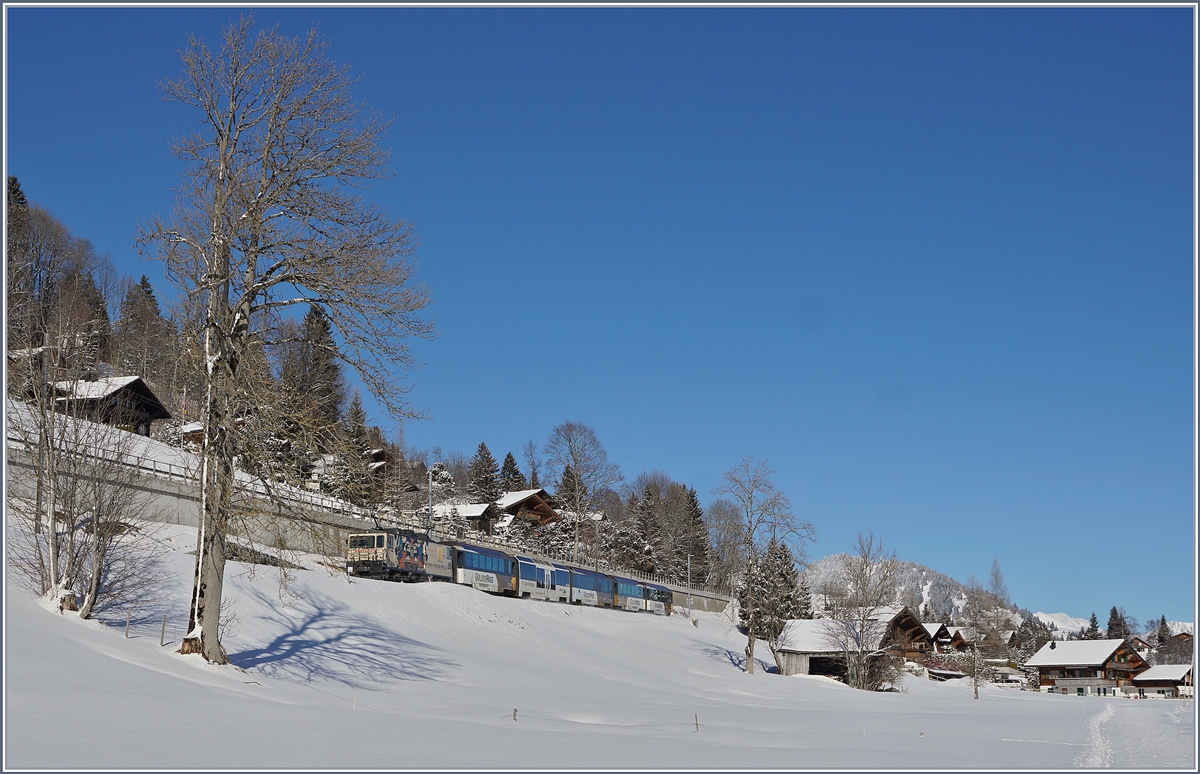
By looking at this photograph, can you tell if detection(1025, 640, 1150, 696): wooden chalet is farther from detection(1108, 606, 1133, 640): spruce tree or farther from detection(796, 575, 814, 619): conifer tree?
detection(1108, 606, 1133, 640): spruce tree

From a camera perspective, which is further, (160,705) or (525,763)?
(160,705)

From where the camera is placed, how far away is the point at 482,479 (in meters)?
101

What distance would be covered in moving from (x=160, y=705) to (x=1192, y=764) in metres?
17.7

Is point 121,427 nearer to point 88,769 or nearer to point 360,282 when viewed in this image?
point 360,282

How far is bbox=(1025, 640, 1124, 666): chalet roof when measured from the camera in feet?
301

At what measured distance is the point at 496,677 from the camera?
32188 mm

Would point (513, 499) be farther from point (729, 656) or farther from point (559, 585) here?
point (729, 656)

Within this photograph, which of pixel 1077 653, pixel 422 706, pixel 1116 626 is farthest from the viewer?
pixel 1116 626

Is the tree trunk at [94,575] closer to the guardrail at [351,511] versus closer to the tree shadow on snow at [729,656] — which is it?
the guardrail at [351,511]

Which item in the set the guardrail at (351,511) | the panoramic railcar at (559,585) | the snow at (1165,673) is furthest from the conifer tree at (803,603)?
the snow at (1165,673)

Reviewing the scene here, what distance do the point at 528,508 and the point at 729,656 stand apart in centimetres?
4364

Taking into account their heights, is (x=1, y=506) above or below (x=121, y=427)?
below

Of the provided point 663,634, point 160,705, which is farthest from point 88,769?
point 663,634

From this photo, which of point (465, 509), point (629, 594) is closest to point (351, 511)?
point (629, 594)
